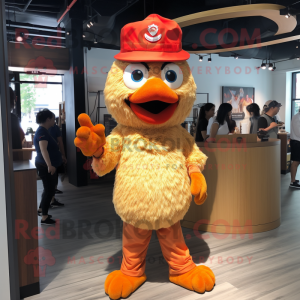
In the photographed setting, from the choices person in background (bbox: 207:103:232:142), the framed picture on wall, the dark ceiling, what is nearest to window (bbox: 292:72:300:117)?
the framed picture on wall

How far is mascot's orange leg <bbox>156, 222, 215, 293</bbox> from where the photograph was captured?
6.76 ft

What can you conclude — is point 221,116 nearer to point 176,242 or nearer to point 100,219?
point 100,219

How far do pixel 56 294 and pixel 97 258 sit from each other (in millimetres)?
568

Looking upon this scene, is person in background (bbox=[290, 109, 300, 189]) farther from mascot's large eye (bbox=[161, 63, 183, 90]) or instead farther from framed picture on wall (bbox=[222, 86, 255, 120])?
framed picture on wall (bbox=[222, 86, 255, 120])

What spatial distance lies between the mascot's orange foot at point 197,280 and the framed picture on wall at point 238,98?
25.8 feet

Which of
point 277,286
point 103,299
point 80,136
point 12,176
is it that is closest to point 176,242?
point 103,299

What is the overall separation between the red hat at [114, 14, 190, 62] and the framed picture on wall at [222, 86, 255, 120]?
7751 mm

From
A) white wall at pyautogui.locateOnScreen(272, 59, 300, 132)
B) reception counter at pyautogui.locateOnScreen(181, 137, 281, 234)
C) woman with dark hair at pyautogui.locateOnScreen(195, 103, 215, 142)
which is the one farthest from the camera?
white wall at pyautogui.locateOnScreen(272, 59, 300, 132)

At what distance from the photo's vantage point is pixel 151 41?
6.27 ft

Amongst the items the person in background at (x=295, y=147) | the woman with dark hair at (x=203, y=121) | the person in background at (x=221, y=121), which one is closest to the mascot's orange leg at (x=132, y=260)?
the person in background at (x=221, y=121)

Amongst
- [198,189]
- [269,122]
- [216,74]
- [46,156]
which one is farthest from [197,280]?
[216,74]

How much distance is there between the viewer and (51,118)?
3443 millimetres

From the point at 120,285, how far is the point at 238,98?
8675 mm

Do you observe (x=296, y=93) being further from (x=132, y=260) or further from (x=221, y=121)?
(x=132, y=260)
